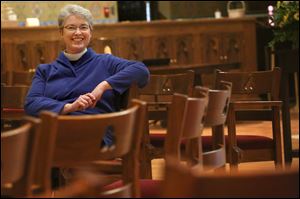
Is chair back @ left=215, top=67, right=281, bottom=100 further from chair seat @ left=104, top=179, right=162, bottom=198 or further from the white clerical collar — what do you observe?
chair seat @ left=104, top=179, right=162, bottom=198

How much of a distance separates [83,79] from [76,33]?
250 mm

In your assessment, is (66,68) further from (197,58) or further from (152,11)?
(152,11)

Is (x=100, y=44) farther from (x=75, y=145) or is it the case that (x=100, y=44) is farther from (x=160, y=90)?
(x=75, y=145)

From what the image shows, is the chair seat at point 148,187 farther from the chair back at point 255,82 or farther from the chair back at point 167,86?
the chair back at point 255,82

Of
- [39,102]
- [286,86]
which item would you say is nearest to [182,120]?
[39,102]

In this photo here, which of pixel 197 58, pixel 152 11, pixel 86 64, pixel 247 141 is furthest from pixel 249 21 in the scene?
pixel 86 64

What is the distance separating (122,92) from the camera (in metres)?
4.25

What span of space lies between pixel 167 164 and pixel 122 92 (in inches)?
94.8

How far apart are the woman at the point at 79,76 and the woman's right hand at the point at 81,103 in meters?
0.02

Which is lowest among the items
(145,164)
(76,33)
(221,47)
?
(145,164)

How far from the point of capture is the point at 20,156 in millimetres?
2449

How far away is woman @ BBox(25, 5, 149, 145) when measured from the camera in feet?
13.6

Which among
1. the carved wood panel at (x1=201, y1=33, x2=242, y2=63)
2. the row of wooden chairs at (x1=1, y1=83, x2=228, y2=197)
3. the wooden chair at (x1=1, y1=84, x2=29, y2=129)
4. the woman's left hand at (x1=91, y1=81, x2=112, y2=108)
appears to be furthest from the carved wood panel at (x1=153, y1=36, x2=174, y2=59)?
the row of wooden chairs at (x1=1, y1=83, x2=228, y2=197)

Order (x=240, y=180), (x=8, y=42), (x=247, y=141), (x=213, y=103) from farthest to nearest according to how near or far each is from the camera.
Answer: (x=8, y=42)
(x=247, y=141)
(x=213, y=103)
(x=240, y=180)
